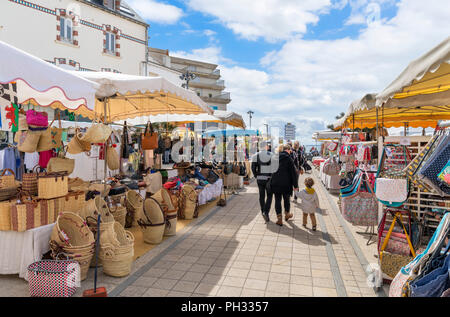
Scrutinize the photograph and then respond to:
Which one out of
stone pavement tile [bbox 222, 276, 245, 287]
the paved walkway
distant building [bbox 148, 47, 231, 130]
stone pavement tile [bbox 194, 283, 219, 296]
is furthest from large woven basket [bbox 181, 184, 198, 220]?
distant building [bbox 148, 47, 231, 130]

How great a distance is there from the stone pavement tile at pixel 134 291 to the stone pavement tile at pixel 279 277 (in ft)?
5.26

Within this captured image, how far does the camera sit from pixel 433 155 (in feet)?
8.95

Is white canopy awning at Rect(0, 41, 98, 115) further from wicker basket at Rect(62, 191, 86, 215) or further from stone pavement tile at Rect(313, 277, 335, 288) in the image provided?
stone pavement tile at Rect(313, 277, 335, 288)

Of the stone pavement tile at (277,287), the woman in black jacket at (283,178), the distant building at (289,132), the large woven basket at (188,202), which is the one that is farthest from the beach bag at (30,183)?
the distant building at (289,132)

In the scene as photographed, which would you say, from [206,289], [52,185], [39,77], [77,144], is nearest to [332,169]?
[206,289]

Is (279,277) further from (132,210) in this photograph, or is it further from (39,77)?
(39,77)

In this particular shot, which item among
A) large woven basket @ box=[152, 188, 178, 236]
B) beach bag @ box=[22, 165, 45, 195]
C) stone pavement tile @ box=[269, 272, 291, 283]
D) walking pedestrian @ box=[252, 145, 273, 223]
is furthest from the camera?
walking pedestrian @ box=[252, 145, 273, 223]

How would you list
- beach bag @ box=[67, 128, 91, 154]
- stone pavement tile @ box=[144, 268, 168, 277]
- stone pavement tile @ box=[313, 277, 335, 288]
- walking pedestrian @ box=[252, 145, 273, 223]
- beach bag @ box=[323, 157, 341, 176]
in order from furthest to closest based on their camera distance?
1. beach bag @ box=[323, 157, 341, 176]
2. walking pedestrian @ box=[252, 145, 273, 223]
3. beach bag @ box=[67, 128, 91, 154]
4. stone pavement tile @ box=[144, 268, 168, 277]
5. stone pavement tile @ box=[313, 277, 335, 288]

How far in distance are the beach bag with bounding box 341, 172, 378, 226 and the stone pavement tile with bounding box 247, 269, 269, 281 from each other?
203cm

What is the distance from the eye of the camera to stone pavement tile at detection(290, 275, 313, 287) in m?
3.53

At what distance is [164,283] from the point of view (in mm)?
3516

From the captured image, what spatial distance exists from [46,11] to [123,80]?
1382cm
